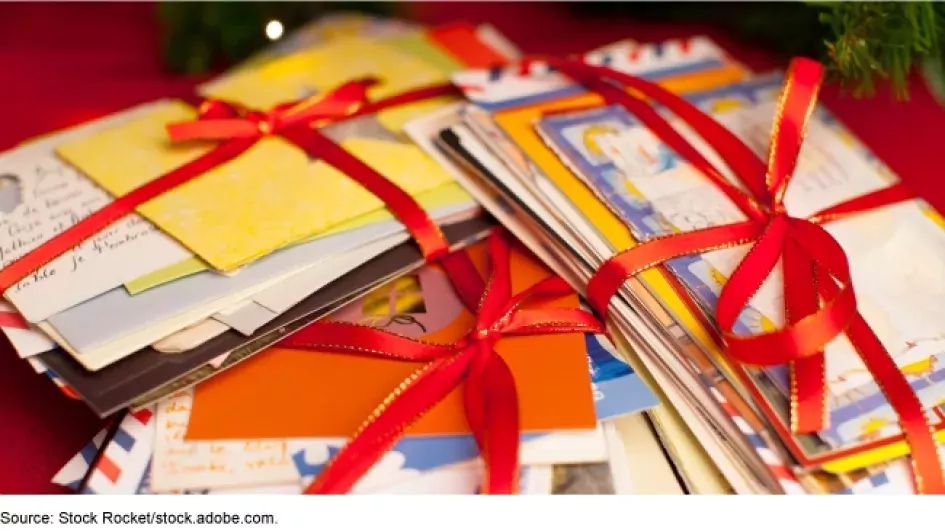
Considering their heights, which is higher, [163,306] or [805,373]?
[163,306]

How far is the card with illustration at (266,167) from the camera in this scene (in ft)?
2.03

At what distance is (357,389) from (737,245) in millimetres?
275

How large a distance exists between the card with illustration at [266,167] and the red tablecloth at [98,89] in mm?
156

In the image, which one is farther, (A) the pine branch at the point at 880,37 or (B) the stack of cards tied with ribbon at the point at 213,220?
(A) the pine branch at the point at 880,37

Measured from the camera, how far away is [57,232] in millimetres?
619

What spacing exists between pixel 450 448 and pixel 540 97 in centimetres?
34

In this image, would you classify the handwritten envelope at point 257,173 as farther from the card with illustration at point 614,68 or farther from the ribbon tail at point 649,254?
the ribbon tail at point 649,254

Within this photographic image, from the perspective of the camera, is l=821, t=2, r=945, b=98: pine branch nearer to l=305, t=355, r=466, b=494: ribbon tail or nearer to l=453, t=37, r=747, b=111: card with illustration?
l=453, t=37, r=747, b=111: card with illustration

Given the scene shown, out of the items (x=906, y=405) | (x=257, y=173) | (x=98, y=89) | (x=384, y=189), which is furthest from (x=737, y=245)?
(x=98, y=89)

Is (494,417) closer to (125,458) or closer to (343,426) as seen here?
(343,426)

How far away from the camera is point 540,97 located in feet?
2.48

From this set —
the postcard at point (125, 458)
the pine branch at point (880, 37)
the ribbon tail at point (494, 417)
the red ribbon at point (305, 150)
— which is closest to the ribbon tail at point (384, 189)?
the red ribbon at point (305, 150)
